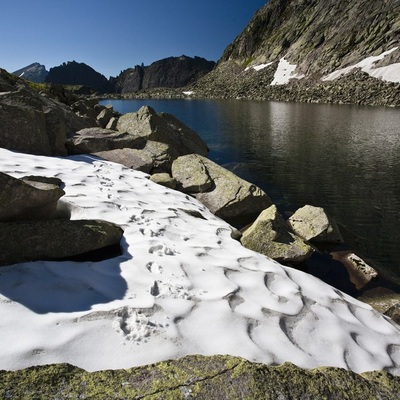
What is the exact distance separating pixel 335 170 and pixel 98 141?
16.7 m

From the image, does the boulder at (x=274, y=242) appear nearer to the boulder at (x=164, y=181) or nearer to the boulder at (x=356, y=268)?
the boulder at (x=356, y=268)

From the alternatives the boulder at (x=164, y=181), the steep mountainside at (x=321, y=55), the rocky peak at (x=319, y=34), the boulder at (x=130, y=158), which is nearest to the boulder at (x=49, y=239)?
the boulder at (x=164, y=181)

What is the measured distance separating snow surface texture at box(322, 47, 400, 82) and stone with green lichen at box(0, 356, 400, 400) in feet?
334

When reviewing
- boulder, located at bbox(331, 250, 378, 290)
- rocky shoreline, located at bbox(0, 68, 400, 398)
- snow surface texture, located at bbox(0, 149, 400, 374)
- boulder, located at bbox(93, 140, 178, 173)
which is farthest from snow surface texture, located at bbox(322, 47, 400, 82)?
snow surface texture, located at bbox(0, 149, 400, 374)

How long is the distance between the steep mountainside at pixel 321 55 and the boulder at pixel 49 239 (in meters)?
87.4

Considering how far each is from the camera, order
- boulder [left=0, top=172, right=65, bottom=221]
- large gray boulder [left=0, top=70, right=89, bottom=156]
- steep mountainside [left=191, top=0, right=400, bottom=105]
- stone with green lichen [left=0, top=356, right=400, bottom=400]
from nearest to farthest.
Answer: stone with green lichen [left=0, top=356, right=400, bottom=400]
boulder [left=0, top=172, right=65, bottom=221]
large gray boulder [left=0, top=70, right=89, bottom=156]
steep mountainside [left=191, top=0, right=400, bottom=105]

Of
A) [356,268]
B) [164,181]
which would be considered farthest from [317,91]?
[356,268]

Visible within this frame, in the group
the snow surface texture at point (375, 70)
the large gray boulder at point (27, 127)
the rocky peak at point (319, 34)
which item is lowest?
the large gray boulder at point (27, 127)

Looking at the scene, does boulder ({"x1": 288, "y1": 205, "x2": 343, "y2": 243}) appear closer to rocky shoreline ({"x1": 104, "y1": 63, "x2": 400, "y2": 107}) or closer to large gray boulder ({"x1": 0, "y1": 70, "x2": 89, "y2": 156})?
large gray boulder ({"x1": 0, "y1": 70, "x2": 89, "y2": 156})

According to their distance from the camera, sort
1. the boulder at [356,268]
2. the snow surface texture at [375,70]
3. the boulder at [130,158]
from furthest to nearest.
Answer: the snow surface texture at [375,70], the boulder at [130,158], the boulder at [356,268]

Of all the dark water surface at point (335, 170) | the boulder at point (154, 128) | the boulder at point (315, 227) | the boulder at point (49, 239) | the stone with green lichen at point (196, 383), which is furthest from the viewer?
the boulder at point (154, 128)

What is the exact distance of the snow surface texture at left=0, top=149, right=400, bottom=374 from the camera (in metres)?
3.73

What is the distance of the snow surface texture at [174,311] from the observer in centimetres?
373

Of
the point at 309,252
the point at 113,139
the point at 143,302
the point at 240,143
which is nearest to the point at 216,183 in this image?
the point at 309,252
